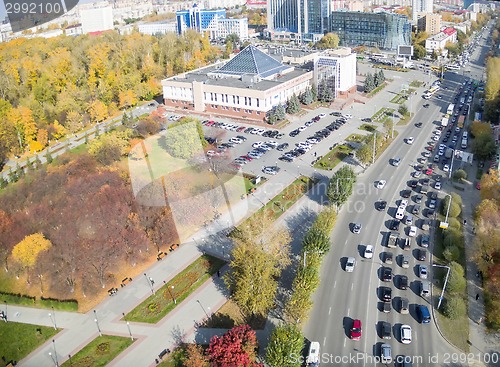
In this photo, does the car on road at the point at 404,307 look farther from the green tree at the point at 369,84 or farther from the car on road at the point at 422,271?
the green tree at the point at 369,84

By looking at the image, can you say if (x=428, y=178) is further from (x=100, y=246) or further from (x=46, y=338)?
(x=46, y=338)

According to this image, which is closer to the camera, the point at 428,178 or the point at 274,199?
the point at 274,199

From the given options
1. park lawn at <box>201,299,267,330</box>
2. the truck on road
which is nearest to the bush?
the truck on road

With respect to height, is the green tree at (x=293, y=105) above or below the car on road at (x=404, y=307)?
above

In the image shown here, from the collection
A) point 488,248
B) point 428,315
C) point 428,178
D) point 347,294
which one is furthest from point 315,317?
point 428,178

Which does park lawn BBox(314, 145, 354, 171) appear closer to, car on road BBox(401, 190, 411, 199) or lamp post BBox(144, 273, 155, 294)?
car on road BBox(401, 190, 411, 199)

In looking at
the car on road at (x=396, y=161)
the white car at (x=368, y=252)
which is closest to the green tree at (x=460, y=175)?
the car on road at (x=396, y=161)
